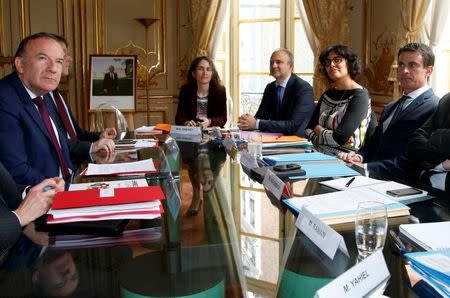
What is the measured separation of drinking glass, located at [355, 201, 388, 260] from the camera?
1.17 metres

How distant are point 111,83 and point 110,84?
0.08 ft

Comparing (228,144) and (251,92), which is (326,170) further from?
(251,92)

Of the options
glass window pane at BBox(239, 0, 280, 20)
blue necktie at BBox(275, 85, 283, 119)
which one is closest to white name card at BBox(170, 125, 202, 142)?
blue necktie at BBox(275, 85, 283, 119)

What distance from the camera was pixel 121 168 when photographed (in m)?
2.19

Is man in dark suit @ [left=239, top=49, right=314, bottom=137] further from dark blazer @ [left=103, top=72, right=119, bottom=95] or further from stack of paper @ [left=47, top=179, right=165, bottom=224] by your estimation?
dark blazer @ [left=103, top=72, right=119, bottom=95]

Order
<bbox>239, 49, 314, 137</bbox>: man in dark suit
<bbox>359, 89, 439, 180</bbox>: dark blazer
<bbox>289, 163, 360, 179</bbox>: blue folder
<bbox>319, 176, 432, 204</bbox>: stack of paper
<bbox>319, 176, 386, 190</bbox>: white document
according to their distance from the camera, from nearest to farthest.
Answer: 1. <bbox>319, 176, 432, 204</bbox>: stack of paper
2. <bbox>319, 176, 386, 190</bbox>: white document
3. <bbox>289, 163, 360, 179</bbox>: blue folder
4. <bbox>359, 89, 439, 180</bbox>: dark blazer
5. <bbox>239, 49, 314, 137</bbox>: man in dark suit

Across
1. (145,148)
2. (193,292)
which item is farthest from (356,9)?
(193,292)

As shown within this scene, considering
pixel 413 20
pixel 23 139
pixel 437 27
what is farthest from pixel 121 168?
pixel 413 20

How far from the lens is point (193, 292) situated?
101 cm

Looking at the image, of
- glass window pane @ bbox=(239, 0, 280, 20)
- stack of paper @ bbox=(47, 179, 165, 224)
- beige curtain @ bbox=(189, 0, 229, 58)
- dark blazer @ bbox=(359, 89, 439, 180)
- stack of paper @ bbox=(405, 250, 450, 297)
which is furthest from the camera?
beige curtain @ bbox=(189, 0, 229, 58)

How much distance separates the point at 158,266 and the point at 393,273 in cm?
52

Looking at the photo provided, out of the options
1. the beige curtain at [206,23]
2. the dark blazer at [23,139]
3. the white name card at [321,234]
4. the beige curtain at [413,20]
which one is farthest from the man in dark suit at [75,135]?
the beige curtain at [206,23]

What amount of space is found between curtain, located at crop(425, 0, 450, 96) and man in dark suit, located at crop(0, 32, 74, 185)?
9.56 feet

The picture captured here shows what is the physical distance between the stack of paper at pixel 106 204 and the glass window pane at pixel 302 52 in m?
4.73
